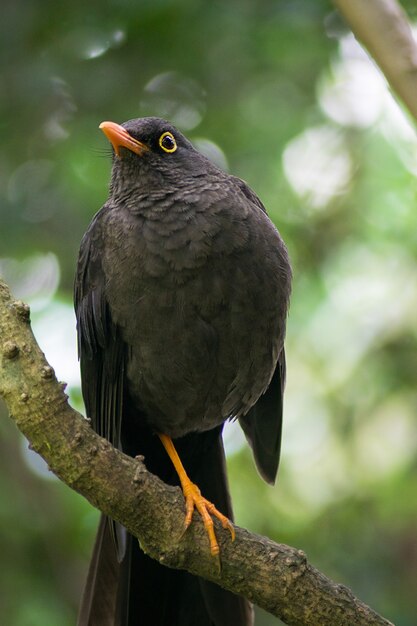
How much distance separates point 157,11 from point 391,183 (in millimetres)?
2821

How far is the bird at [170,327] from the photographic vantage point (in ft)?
16.7

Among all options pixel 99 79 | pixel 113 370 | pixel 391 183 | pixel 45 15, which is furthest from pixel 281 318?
pixel 391 183

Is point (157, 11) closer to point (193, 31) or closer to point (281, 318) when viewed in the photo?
point (193, 31)

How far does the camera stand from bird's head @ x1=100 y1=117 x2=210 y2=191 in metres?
5.55

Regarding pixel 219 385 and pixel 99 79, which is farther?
pixel 99 79

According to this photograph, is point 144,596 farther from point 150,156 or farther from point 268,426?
point 150,156

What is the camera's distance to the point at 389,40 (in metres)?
3.34

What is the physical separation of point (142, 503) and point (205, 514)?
17.2 inches

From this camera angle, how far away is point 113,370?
209 inches

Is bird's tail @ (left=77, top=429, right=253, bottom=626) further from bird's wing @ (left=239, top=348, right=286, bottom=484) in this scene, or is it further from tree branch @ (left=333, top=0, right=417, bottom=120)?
tree branch @ (left=333, top=0, right=417, bottom=120)

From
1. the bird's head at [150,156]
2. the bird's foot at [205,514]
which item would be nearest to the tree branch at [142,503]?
the bird's foot at [205,514]

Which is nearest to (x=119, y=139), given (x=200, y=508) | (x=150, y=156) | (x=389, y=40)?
(x=150, y=156)

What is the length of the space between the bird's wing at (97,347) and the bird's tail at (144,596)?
1.85ft

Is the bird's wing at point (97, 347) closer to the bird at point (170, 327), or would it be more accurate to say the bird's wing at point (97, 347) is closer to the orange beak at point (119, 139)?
the bird at point (170, 327)
